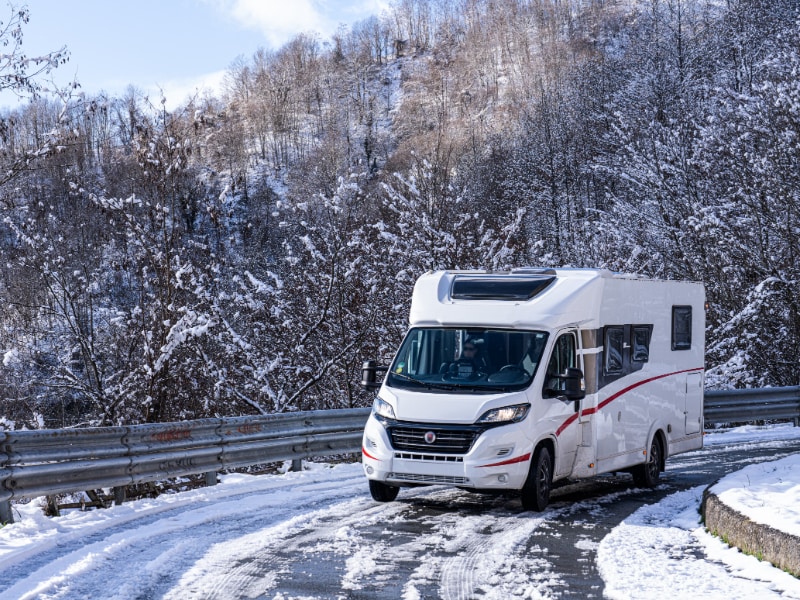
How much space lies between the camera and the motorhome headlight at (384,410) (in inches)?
411

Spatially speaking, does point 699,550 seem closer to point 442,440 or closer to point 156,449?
point 442,440

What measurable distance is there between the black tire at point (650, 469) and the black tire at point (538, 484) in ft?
→ 9.02

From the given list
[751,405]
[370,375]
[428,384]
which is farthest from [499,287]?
[751,405]

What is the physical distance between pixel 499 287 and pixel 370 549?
4.16 m

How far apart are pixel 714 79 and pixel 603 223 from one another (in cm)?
1860

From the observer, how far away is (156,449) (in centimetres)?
1126

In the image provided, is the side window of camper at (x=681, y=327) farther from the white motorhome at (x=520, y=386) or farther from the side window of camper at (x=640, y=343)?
the side window of camper at (x=640, y=343)

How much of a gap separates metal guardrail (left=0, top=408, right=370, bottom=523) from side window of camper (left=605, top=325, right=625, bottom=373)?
4.62 m

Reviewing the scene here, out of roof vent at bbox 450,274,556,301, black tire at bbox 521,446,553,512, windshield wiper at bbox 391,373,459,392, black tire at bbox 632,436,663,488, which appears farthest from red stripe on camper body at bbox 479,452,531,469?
black tire at bbox 632,436,663,488

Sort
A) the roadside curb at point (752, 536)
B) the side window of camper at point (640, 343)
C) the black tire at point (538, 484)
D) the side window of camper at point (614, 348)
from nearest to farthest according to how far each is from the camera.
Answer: the roadside curb at point (752, 536)
the black tire at point (538, 484)
the side window of camper at point (614, 348)
the side window of camper at point (640, 343)

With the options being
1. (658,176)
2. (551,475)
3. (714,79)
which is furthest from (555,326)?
(714,79)

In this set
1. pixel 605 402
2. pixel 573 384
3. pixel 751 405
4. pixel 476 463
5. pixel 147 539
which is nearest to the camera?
pixel 147 539

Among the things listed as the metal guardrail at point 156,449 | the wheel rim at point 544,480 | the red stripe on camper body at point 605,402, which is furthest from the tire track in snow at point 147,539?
the red stripe on camper body at point 605,402

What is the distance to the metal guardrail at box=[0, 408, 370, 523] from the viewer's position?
9.37 meters
